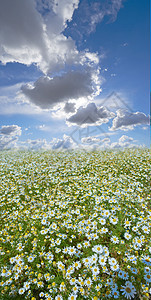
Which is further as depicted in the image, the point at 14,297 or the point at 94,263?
the point at 94,263

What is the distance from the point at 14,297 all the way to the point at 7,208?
124 inches

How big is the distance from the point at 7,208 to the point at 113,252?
4272 millimetres

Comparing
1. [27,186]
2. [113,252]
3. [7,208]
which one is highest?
[27,186]

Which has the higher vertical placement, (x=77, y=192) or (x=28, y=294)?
(x=77, y=192)

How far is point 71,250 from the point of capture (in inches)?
131

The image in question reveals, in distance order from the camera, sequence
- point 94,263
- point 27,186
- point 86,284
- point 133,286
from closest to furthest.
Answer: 1. point 133,286
2. point 86,284
3. point 94,263
4. point 27,186

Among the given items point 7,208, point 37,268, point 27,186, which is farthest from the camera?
point 27,186

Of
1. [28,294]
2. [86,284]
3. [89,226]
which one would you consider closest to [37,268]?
[28,294]

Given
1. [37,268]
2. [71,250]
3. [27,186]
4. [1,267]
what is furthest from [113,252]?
[27,186]

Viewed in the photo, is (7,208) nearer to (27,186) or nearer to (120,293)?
(27,186)

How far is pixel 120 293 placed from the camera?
2.59 metres

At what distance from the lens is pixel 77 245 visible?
3.47 m

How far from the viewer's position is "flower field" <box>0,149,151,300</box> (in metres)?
2.74

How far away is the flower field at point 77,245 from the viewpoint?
2.74 m
